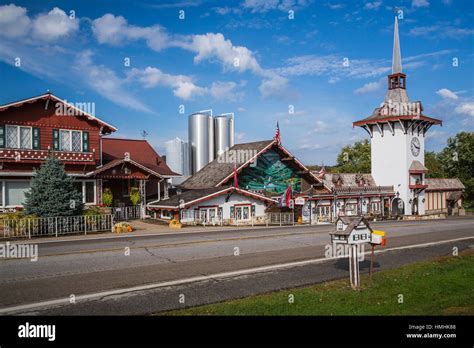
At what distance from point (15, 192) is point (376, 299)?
89.9 feet

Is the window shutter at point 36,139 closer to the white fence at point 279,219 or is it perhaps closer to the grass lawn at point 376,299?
the white fence at point 279,219

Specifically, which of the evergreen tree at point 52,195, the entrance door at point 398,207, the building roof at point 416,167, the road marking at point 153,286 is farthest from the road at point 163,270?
the building roof at point 416,167

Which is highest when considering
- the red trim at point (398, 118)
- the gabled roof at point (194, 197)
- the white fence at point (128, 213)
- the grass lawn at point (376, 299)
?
the red trim at point (398, 118)

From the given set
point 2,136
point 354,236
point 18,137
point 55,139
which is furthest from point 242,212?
point 354,236

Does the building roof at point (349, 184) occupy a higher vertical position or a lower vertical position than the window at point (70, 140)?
lower

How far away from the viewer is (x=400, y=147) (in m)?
55.8

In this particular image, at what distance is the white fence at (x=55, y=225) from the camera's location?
22.3m

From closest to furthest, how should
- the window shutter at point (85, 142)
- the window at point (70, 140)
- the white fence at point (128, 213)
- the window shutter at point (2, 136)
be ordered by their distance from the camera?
the window shutter at point (2, 136) → the window at point (70, 140) → the white fence at point (128, 213) → the window shutter at point (85, 142)

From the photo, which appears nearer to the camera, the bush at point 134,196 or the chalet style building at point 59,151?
the chalet style building at point 59,151

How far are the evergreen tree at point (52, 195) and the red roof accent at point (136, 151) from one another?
44.5 feet

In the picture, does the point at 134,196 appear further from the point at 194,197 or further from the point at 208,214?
the point at 208,214

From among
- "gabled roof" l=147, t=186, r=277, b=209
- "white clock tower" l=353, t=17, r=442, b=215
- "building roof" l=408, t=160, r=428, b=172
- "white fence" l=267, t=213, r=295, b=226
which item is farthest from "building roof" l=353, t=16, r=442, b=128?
"gabled roof" l=147, t=186, r=277, b=209

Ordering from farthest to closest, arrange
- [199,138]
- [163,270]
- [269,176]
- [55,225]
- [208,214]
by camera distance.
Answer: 1. [199,138]
2. [269,176]
3. [208,214]
4. [55,225]
5. [163,270]

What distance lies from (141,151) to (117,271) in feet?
101
